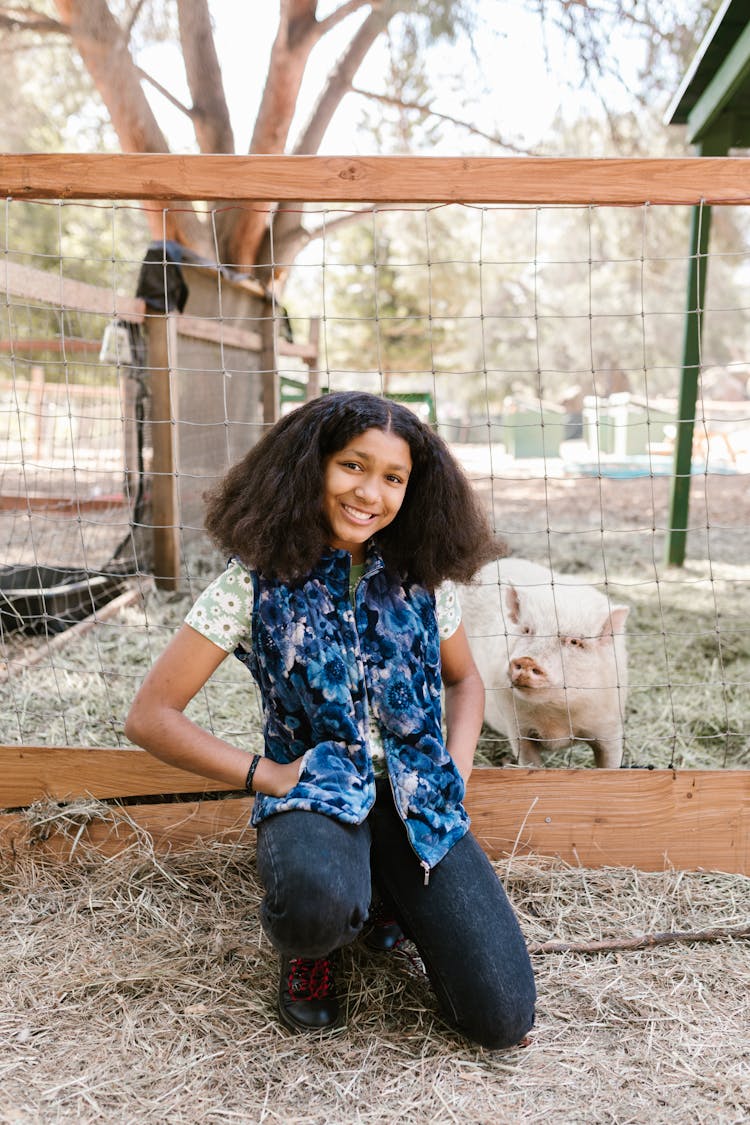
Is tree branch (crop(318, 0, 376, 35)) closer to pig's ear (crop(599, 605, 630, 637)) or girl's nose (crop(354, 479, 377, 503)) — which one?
pig's ear (crop(599, 605, 630, 637))

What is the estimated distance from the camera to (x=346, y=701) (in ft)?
6.82

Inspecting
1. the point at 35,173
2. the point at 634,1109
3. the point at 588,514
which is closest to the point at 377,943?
the point at 634,1109

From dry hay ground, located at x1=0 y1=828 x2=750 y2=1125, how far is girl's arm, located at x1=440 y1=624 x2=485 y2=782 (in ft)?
1.73

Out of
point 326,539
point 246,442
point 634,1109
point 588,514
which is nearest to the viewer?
point 634,1109

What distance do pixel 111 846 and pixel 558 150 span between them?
21.7ft

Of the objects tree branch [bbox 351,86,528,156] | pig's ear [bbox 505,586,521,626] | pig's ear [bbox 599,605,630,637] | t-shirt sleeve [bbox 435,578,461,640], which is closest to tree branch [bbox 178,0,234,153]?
tree branch [bbox 351,86,528,156]

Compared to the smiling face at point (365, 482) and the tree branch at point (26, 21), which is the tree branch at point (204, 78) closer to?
the tree branch at point (26, 21)

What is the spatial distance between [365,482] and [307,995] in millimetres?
1096

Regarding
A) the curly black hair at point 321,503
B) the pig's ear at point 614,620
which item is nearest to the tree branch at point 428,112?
the pig's ear at point 614,620

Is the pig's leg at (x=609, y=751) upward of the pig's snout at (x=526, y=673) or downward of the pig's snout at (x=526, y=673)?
downward

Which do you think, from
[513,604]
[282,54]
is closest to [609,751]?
[513,604]

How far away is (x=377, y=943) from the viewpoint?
229cm

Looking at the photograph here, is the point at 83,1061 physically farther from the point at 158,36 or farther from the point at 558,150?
the point at 558,150

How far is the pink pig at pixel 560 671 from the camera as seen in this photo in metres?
2.94
